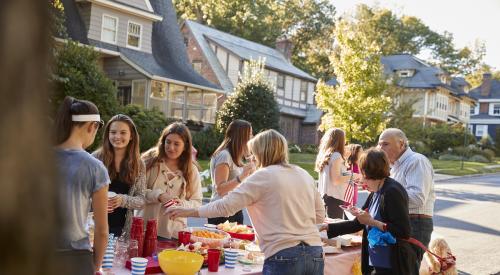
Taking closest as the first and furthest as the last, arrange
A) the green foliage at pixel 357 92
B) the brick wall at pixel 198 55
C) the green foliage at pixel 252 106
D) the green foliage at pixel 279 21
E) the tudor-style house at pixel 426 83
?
1. the green foliage at pixel 357 92
2. the green foliage at pixel 252 106
3. the brick wall at pixel 198 55
4. the green foliage at pixel 279 21
5. the tudor-style house at pixel 426 83

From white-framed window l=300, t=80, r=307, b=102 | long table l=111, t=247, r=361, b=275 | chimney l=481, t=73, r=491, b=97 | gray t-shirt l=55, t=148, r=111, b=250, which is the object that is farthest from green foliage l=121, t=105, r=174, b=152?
chimney l=481, t=73, r=491, b=97

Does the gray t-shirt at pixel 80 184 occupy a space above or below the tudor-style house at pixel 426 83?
below

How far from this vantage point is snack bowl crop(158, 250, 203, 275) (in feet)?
12.6

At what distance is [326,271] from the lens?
5191 mm

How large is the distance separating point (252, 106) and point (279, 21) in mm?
27651

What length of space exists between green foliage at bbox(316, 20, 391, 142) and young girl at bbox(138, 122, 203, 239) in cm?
2155

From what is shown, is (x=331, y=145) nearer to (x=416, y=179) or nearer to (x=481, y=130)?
(x=416, y=179)

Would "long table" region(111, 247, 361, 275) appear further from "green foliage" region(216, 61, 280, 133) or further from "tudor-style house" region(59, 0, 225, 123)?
"green foliage" region(216, 61, 280, 133)

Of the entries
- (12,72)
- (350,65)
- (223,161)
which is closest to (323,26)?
(350,65)

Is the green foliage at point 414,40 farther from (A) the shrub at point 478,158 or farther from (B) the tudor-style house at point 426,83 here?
(A) the shrub at point 478,158

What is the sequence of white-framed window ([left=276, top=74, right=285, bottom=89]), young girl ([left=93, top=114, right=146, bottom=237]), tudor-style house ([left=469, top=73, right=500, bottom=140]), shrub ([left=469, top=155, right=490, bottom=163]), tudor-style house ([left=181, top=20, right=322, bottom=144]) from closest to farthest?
young girl ([left=93, top=114, right=146, bottom=237]) < tudor-style house ([left=181, top=20, right=322, bottom=144]) < white-framed window ([left=276, top=74, right=285, bottom=89]) < shrub ([left=469, top=155, right=490, bottom=163]) < tudor-style house ([left=469, top=73, right=500, bottom=140])

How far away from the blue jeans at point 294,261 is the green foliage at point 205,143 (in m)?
22.6

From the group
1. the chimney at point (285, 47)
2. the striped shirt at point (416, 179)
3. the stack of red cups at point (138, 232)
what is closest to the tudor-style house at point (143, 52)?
the chimney at point (285, 47)

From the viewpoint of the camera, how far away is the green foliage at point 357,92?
2606cm
